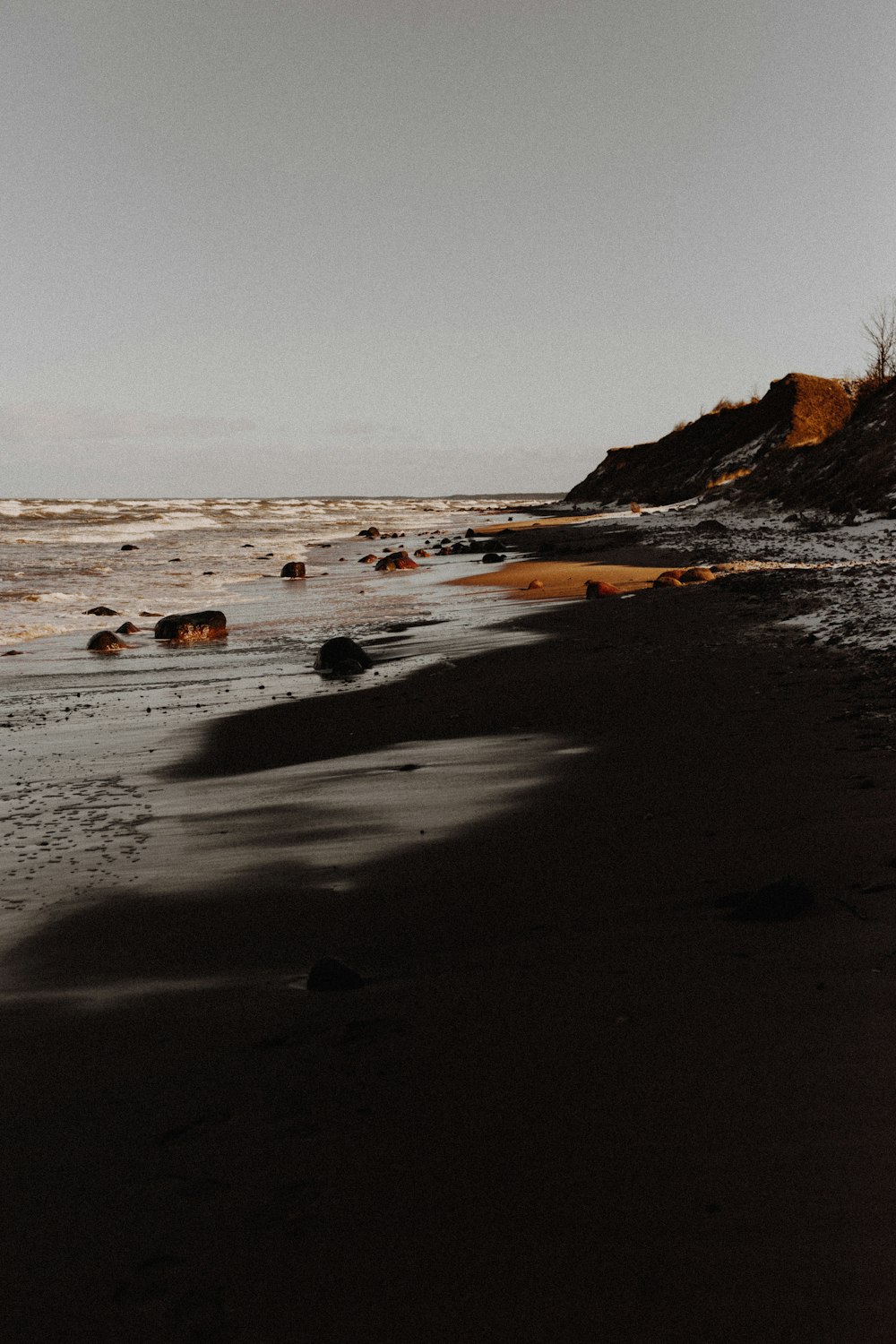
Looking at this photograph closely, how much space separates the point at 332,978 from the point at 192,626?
490 inches

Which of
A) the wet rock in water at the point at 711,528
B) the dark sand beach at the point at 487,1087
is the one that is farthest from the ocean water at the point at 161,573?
the dark sand beach at the point at 487,1087

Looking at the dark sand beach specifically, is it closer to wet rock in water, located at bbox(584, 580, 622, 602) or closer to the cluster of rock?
the cluster of rock

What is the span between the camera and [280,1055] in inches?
107

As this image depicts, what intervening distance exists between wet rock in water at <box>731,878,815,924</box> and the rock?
7832 millimetres

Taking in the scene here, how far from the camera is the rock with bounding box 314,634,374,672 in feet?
35.7

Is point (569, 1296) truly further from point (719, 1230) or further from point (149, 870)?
point (149, 870)

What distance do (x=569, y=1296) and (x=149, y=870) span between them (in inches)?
135

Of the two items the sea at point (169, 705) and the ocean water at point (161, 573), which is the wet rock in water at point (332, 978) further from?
the ocean water at point (161, 573)

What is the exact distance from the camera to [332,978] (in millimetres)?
3135

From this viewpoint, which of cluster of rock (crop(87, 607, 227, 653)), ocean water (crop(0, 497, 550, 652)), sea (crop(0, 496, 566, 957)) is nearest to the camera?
sea (crop(0, 496, 566, 957))

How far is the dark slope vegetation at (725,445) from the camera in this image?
4681cm

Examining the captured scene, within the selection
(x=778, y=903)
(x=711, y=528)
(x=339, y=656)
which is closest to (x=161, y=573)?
(x=711, y=528)

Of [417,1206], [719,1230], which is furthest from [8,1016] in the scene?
[719,1230]

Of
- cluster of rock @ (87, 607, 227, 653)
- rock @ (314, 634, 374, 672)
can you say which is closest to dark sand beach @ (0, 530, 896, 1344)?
rock @ (314, 634, 374, 672)
